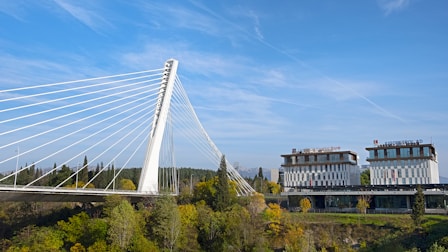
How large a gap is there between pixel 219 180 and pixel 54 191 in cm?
1872

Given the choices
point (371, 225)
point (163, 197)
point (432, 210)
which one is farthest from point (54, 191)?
point (432, 210)

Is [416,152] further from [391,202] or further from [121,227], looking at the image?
[121,227]

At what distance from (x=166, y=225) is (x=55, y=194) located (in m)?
12.0

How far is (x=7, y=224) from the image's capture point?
172 feet

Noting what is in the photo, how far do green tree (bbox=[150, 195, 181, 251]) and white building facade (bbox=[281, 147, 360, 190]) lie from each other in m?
52.5

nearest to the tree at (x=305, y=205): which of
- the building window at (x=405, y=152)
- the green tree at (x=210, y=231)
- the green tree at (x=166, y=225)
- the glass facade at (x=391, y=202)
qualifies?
the glass facade at (x=391, y=202)

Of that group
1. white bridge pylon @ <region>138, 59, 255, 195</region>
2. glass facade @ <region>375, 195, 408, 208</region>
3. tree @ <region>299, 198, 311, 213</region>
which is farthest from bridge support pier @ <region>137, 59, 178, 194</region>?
glass facade @ <region>375, 195, 408, 208</region>

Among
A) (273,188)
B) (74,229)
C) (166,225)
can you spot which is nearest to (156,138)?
(166,225)

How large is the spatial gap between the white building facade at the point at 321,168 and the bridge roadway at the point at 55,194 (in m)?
48.3

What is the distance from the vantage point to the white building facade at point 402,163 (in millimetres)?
77562

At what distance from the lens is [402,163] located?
79188 millimetres

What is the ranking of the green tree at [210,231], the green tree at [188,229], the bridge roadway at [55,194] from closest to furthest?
the bridge roadway at [55,194]
the green tree at [188,229]
the green tree at [210,231]

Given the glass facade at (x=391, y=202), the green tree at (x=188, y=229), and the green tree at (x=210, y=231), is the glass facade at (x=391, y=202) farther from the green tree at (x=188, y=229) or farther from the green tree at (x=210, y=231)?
the green tree at (x=188, y=229)

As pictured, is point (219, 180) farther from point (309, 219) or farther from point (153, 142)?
point (309, 219)
